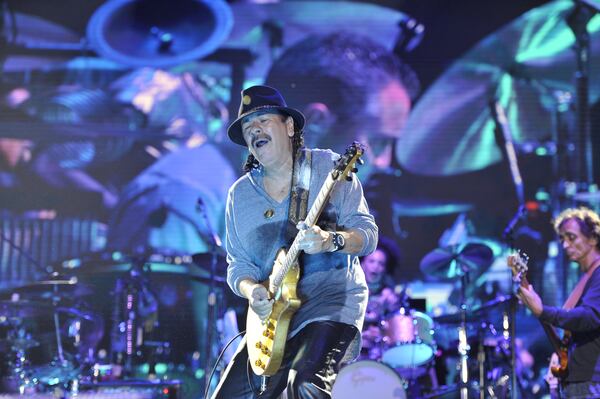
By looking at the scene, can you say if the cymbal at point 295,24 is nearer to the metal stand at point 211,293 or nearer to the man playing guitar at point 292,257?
the metal stand at point 211,293

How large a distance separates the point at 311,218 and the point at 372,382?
1.25 meters

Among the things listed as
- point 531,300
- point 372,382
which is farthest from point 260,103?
point 531,300

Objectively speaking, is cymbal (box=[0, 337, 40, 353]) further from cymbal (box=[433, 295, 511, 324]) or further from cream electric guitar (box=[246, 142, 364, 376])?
cream electric guitar (box=[246, 142, 364, 376])

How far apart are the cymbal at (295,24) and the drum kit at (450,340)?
2.44m

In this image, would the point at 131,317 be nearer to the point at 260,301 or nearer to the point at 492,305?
the point at 492,305

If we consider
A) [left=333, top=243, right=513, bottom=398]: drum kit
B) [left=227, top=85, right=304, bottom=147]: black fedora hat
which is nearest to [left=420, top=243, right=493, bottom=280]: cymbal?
[left=333, top=243, right=513, bottom=398]: drum kit

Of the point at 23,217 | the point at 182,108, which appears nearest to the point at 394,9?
the point at 182,108

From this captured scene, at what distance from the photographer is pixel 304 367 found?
3.25 meters

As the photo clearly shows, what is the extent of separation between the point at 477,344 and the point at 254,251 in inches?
147

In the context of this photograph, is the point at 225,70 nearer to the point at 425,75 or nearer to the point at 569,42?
the point at 425,75

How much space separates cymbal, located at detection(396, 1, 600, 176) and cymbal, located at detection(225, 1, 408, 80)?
0.84m

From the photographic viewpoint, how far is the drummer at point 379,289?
684 cm

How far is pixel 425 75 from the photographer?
25.7 feet

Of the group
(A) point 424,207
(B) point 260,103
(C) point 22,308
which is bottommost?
(C) point 22,308
